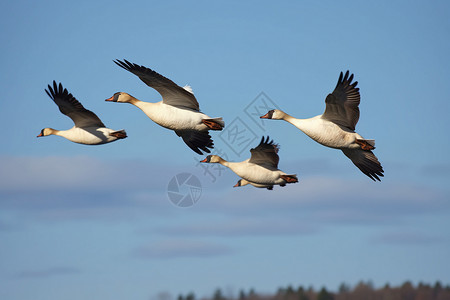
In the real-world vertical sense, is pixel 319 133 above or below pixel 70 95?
below

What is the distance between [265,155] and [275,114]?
142 cm

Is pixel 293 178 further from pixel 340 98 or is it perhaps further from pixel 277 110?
pixel 340 98

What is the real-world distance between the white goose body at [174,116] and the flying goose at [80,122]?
164 cm

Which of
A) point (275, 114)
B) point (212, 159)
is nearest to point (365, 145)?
point (275, 114)

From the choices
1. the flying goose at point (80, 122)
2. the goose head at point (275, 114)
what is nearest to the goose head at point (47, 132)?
the flying goose at point (80, 122)

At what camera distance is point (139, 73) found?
17.5 m

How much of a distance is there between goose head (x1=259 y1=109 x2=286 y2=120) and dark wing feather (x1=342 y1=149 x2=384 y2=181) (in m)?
1.77

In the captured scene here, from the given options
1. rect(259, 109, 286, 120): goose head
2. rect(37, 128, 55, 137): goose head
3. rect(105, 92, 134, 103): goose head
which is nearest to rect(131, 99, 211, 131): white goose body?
rect(105, 92, 134, 103): goose head

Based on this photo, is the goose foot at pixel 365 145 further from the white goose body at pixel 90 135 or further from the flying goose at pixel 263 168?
the white goose body at pixel 90 135

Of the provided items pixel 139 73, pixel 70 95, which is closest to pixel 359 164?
pixel 139 73

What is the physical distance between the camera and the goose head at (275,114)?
62.0 ft

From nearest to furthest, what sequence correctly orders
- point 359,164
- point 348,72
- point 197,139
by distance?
point 348,72 → point 359,164 → point 197,139

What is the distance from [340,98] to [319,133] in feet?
3.15

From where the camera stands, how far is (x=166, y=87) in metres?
17.9
